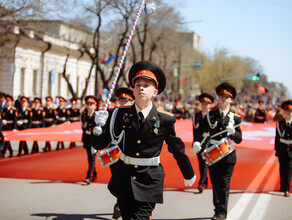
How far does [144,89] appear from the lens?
5.00 meters

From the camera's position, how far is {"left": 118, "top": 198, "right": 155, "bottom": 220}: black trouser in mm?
4934

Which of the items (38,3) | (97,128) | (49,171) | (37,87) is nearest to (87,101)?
(49,171)

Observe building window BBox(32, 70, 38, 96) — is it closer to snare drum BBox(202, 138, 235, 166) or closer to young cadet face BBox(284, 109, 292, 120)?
young cadet face BBox(284, 109, 292, 120)

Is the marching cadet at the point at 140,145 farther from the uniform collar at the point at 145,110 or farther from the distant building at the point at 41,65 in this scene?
the distant building at the point at 41,65

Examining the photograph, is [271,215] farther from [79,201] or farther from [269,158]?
[269,158]

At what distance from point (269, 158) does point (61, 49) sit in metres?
37.5

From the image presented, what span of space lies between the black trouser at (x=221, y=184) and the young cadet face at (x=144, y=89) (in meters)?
3.23

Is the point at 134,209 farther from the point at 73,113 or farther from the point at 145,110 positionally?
the point at 73,113

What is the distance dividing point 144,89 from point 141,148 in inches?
23.6

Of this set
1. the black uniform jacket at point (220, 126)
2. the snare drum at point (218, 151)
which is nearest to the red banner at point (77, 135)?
the black uniform jacket at point (220, 126)

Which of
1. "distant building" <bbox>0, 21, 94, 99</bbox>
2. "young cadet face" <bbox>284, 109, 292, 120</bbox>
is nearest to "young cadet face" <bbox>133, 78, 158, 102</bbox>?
"young cadet face" <bbox>284, 109, 292, 120</bbox>

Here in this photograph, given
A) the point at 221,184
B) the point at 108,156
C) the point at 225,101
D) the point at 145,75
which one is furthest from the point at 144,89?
the point at 225,101

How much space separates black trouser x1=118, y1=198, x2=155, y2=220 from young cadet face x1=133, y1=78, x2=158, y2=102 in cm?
104

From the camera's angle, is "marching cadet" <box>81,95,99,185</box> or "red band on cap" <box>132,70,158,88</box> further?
"marching cadet" <box>81,95,99,185</box>
